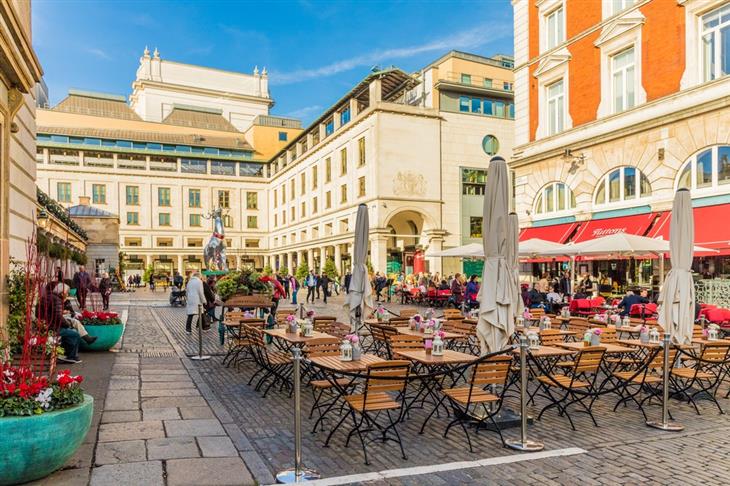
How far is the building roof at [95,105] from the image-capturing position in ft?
241

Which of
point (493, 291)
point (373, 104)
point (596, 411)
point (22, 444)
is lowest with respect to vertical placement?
point (596, 411)

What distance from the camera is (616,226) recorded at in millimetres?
21312

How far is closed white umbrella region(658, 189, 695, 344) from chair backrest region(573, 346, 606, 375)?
Answer: 110 inches

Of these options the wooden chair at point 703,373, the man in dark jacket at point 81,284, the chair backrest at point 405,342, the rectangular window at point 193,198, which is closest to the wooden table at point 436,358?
the chair backrest at point 405,342

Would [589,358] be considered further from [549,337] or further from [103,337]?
[103,337]

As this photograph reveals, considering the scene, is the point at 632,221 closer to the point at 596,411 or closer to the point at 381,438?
the point at 596,411

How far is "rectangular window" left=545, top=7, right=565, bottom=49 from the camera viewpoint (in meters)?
24.7

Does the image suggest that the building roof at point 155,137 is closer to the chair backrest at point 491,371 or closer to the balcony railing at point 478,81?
the balcony railing at point 478,81

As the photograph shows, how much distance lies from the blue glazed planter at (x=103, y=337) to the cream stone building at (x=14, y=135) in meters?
2.07

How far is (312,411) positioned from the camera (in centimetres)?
700

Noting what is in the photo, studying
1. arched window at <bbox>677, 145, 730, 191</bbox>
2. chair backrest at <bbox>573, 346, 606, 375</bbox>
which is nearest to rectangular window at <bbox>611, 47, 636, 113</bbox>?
arched window at <bbox>677, 145, 730, 191</bbox>

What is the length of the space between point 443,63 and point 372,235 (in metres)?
16.4

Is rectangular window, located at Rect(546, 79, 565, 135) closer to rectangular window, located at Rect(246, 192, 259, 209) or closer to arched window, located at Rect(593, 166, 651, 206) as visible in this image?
arched window, located at Rect(593, 166, 651, 206)

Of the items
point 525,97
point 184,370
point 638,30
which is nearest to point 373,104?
point 525,97
